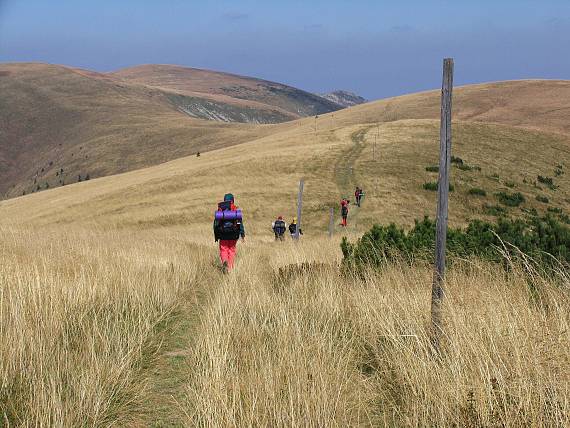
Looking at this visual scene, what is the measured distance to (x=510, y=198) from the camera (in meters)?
42.0

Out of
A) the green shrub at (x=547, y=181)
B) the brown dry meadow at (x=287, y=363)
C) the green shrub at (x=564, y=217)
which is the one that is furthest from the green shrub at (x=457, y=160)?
the brown dry meadow at (x=287, y=363)

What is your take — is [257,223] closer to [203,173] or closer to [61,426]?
[203,173]

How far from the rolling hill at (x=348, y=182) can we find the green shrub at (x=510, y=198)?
407 millimetres

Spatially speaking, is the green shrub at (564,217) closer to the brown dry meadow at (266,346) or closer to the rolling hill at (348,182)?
the rolling hill at (348,182)

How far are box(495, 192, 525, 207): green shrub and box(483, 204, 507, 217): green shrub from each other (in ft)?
4.53

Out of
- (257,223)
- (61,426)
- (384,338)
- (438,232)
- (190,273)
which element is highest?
(438,232)

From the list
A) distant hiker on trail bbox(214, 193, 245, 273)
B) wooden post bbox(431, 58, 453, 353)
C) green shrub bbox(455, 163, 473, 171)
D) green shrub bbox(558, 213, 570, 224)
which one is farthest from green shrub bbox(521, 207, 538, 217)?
wooden post bbox(431, 58, 453, 353)

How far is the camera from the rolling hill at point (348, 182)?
4000 cm

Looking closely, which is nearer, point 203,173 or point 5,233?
point 5,233

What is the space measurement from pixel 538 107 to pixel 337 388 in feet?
316

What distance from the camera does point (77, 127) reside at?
555ft

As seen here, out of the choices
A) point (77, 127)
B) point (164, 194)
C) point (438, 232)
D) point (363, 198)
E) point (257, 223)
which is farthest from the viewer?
point (77, 127)

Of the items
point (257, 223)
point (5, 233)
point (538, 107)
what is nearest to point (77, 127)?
point (538, 107)

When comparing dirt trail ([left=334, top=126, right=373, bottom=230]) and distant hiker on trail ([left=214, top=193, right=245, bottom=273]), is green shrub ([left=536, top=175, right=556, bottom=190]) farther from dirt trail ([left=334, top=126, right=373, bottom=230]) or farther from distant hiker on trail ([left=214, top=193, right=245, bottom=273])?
distant hiker on trail ([left=214, top=193, right=245, bottom=273])
